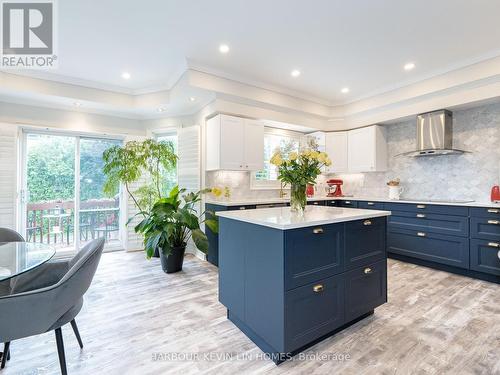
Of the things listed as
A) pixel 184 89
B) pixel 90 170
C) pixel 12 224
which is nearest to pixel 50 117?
pixel 90 170

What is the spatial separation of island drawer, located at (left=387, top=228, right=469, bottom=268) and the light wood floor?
17.2 inches

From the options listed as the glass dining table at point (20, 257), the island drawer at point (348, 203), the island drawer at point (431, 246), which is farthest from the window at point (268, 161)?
the glass dining table at point (20, 257)

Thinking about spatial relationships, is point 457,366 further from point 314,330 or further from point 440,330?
point 314,330

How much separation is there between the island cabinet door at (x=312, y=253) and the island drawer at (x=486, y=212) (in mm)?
2532

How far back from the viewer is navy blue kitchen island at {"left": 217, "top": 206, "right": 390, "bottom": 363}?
1.72m

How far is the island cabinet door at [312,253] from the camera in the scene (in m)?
1.72

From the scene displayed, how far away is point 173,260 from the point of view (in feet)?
11.8

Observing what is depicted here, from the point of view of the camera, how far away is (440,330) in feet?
6.98

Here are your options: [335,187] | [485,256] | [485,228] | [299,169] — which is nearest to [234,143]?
[299,169]

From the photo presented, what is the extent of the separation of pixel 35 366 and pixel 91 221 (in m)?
3.34

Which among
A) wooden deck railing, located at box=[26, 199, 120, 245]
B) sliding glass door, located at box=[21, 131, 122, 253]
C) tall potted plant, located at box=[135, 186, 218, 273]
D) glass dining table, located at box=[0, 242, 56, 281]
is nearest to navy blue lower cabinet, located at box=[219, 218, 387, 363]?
tall potted plant, located at box=[135, 186, 218, 273]

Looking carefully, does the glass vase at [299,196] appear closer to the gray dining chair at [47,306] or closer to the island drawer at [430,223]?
the gray dining chair at [47,306]

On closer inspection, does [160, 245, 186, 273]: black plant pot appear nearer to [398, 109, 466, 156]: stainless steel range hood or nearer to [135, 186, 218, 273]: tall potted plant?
[135, 186, 218, 273]: tall potted plant

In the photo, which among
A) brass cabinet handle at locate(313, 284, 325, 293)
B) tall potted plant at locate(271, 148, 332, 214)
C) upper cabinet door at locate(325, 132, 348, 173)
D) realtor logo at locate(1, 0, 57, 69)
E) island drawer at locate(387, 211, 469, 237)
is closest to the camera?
brass cabinet handle at locate(313, 284, 325, 293)
